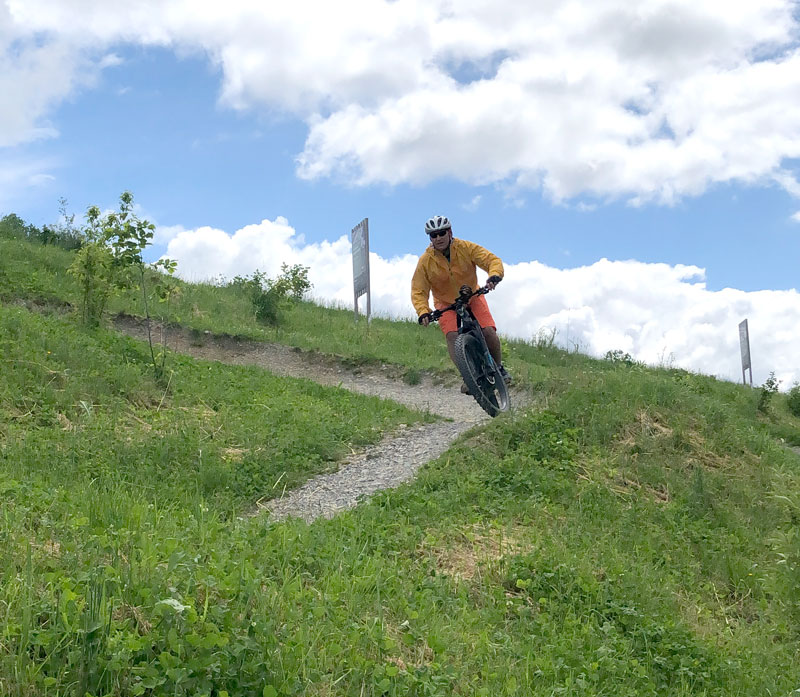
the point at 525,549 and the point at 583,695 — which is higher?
the point at 525,549

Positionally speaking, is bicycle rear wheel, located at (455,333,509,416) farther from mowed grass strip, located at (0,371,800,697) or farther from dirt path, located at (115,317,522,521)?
mowed grass strip, located at (0,371,800,697)

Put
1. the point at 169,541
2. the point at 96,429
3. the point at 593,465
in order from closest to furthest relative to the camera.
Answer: the point at 169,541
the point at 593,465
the point at 96,429

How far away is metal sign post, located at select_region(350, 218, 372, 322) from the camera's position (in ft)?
61.5

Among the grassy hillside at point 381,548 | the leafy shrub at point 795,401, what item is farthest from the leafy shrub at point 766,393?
the grassy hillside at point 381,548

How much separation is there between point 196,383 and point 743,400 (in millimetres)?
13238

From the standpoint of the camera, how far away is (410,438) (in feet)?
32.4

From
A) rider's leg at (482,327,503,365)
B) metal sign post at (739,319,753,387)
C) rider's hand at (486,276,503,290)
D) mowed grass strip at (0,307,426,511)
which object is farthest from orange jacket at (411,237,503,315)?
metal sign post at (739,319,753,387)

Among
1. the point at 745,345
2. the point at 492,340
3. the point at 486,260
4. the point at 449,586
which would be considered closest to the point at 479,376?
the point at 492,340

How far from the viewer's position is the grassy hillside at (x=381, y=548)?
9.36ft

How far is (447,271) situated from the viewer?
30.4ft

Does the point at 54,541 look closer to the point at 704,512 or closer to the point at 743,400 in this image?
the point at 704,512

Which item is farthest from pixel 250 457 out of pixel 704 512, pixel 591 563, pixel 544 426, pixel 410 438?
pixel 704 512

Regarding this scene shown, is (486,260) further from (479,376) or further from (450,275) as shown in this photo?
(479,376)

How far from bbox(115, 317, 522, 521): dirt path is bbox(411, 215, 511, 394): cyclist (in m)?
1.20
